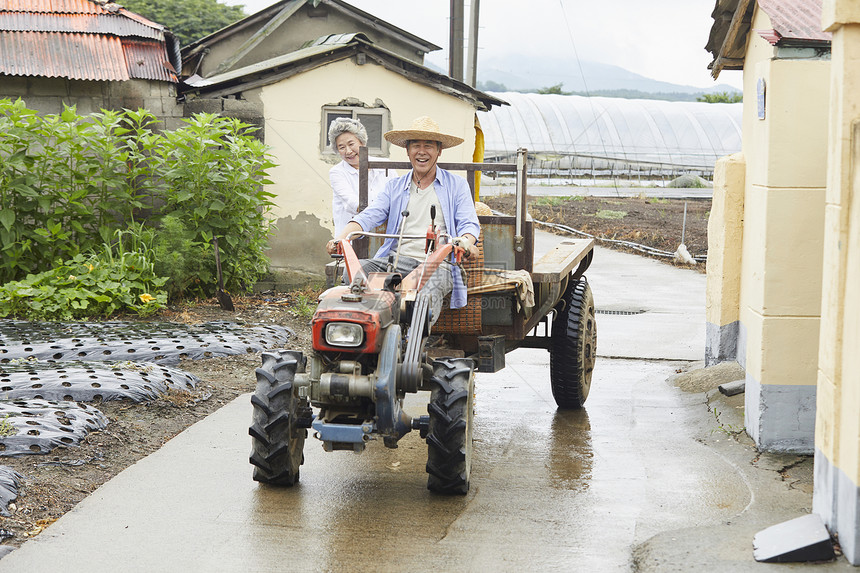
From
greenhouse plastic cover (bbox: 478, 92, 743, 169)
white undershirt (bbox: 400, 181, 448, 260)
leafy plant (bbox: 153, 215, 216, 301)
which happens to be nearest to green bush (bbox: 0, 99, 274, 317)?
leafy plant (bbox: 153, 215, 216, 301)

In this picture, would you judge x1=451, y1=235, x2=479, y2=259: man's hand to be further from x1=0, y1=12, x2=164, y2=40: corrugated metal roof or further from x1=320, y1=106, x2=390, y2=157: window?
x1=0, y1=12, x2=164, y2=40: corrugated metal roof

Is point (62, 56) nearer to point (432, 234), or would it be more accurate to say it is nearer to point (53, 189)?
point (53, 189)

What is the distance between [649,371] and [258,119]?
6147mm

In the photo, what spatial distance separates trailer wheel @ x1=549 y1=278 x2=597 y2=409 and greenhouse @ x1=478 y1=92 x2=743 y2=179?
2793 cm

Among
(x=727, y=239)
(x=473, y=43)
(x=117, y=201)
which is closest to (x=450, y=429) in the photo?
(x=727, y=239)

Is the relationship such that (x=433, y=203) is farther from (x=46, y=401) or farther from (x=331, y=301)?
(x=46, y=401)

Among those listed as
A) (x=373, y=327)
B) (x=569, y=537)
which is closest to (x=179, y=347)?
(x=373, y=327)

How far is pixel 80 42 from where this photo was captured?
37.8 ft

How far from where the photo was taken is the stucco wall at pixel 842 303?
159 inches

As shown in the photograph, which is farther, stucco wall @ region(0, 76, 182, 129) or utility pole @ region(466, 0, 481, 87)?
utility pole @ region(466, 0, 481, 87)

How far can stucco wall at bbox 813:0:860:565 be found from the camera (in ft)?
13.3

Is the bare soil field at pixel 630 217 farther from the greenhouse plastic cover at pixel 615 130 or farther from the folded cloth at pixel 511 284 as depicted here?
the folded cloth at pixel 511 284

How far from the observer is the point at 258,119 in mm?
12297

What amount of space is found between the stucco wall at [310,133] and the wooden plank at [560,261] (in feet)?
15.8
